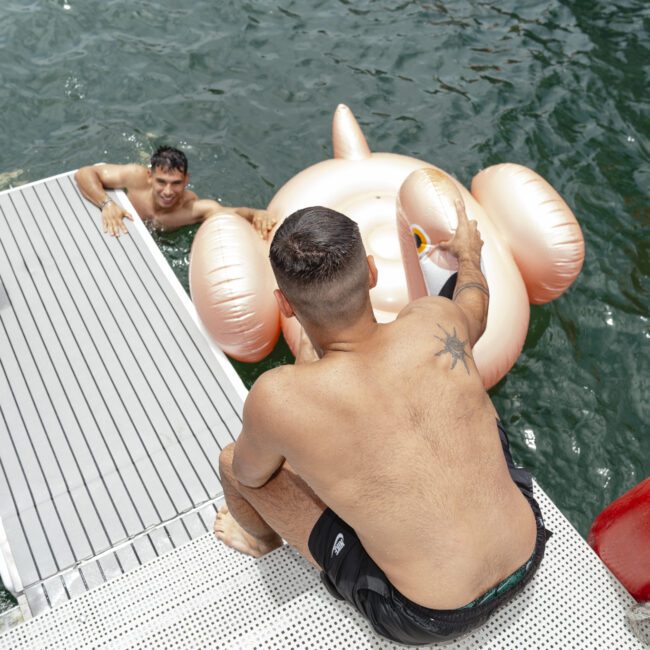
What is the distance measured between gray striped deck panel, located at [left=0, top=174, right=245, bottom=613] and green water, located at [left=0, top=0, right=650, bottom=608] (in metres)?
0.65

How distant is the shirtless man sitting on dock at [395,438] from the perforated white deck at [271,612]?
0.29 m

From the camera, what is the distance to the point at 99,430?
3.42 m

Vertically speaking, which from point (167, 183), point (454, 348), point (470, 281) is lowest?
point (167, 183)

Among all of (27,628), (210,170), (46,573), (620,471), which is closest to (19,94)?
(210,170)

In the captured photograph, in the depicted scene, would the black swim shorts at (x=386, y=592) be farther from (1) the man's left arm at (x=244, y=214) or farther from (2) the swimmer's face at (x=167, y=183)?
(2) the swimmer's face at (x=167, y=183)

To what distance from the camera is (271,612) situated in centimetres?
230

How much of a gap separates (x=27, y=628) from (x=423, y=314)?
163 centimetres

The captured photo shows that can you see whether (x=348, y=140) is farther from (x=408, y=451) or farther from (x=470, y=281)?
(x=408, y=451)

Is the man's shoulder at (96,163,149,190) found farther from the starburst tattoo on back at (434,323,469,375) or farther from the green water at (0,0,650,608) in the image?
the starburst tattoo on back at (434,323,469,375)

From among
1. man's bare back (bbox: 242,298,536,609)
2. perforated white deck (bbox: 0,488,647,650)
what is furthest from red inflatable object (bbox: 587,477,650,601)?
man's bare back (bbox: 242,298,536,609)

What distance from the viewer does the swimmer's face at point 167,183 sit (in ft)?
15.3

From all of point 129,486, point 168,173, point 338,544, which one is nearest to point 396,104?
point 168,173

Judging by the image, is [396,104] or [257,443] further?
[396,104]

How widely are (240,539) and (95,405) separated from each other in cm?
126
